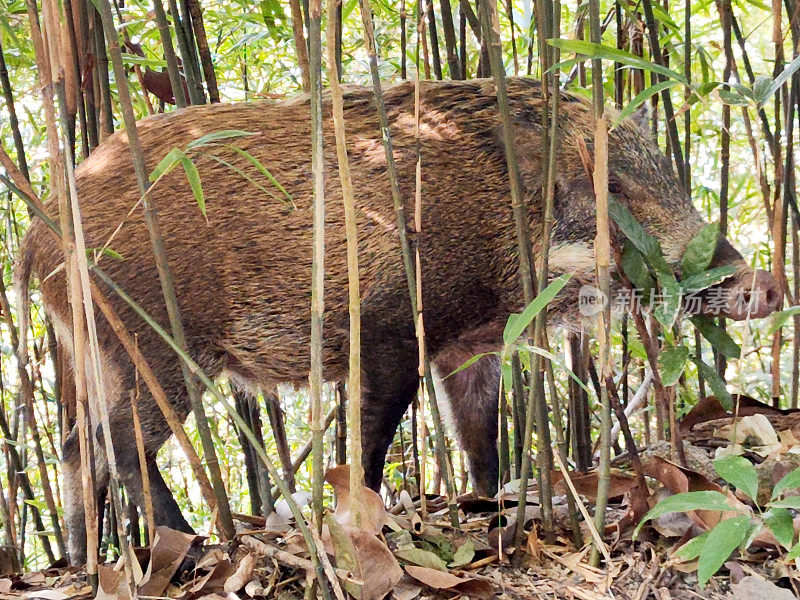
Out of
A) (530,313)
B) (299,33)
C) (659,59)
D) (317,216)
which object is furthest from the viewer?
(659,59)

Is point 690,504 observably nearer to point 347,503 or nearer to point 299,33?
point 347,503

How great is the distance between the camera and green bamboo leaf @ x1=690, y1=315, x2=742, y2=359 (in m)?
1.67

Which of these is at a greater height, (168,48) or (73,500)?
(168,48)

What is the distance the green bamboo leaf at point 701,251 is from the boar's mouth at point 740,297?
167 mm

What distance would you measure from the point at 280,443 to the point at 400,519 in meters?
0.91

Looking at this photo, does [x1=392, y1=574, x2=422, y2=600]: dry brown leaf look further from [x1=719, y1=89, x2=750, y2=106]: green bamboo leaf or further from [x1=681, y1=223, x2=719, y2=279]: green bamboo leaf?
[x1=719, y1=89, x2=750, y2=106]: green bamboo leaf

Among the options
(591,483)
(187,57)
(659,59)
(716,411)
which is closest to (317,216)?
(591,483)

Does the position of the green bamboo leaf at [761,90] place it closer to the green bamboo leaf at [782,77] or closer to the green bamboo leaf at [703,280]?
the green bamboo leaf at [782,77]

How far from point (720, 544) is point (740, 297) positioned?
840 millimetres

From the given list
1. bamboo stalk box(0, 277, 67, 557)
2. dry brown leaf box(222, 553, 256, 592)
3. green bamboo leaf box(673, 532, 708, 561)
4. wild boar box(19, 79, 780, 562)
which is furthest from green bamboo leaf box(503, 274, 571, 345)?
bamboo stalk box(0, 277, 67, 557)

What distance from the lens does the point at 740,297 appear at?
1916mm

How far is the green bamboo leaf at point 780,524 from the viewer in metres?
1.24

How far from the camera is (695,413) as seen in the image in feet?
7.26

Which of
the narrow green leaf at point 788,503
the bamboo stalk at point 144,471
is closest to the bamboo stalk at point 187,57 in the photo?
the bamboo stalk at point 144,471
